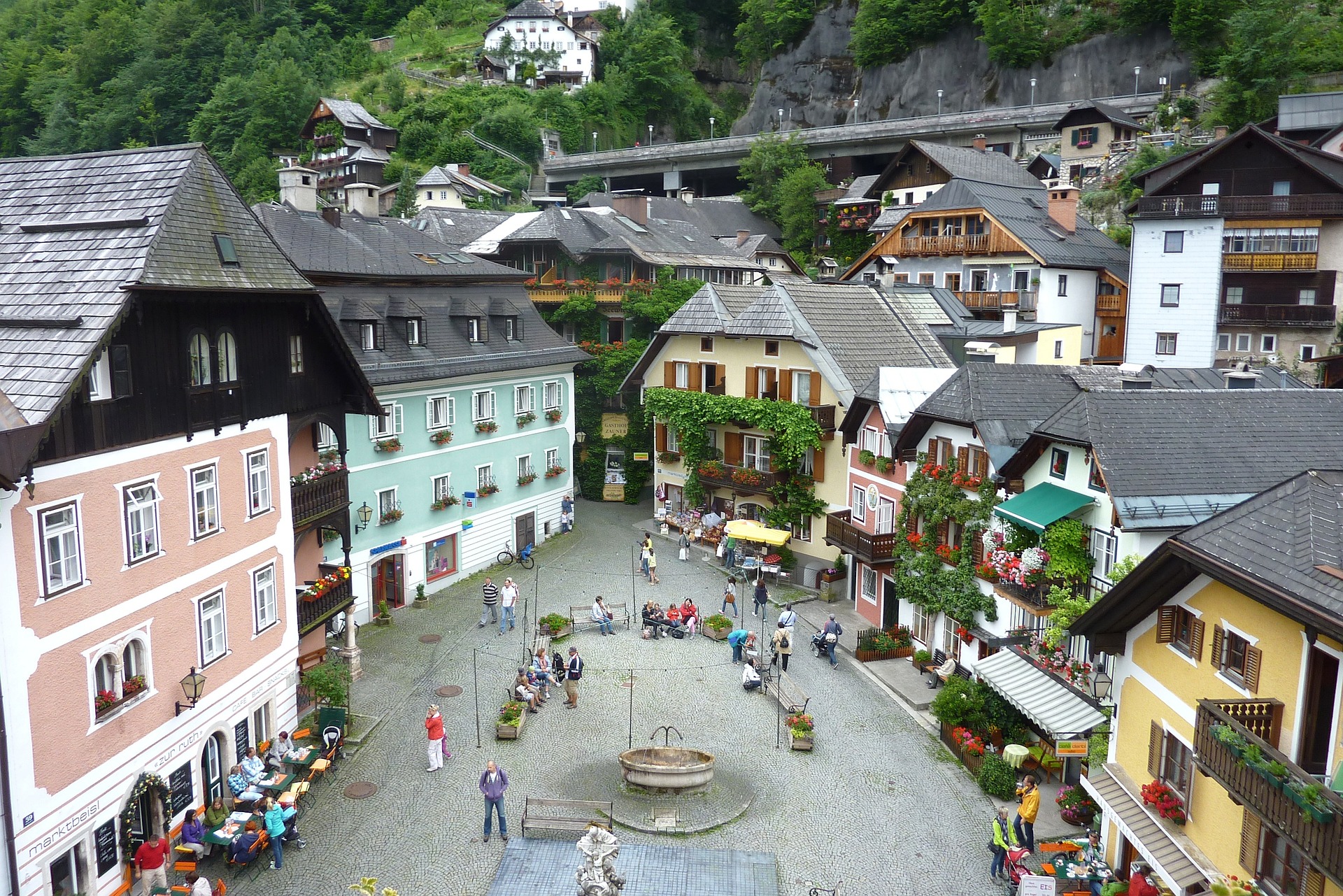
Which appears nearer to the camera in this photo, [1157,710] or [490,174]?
[1157,710]

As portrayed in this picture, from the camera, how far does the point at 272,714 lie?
20969 mm

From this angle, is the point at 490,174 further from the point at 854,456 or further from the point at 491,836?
the point at 491,836

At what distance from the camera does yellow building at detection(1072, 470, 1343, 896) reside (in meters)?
11.2

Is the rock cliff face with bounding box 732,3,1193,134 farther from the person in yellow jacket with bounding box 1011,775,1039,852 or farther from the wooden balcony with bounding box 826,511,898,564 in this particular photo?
the person in yellow jacket with bounding box 1011,775,1039,852

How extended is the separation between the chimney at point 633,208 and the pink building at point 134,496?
1536 inches

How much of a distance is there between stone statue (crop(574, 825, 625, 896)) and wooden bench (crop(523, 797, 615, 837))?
451 centimetres

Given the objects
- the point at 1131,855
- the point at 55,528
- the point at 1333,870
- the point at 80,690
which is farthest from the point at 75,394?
the point at 1131,855

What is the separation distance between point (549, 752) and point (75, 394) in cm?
1194

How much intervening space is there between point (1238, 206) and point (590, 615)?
31.9 m

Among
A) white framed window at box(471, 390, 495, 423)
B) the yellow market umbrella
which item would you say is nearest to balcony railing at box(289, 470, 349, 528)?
white framed window at box(471, 390, 495, 423)

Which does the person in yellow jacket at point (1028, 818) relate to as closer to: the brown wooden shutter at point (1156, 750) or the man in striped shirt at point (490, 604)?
the brown wooden shutter at point (1156, 750)

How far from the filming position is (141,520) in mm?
16312

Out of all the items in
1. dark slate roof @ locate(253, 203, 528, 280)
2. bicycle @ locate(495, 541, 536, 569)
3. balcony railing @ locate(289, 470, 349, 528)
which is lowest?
bicycle @ locate(495, 541, 536, 569)

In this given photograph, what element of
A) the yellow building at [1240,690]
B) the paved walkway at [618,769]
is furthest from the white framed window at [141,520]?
the yellow building at [1240,690]
